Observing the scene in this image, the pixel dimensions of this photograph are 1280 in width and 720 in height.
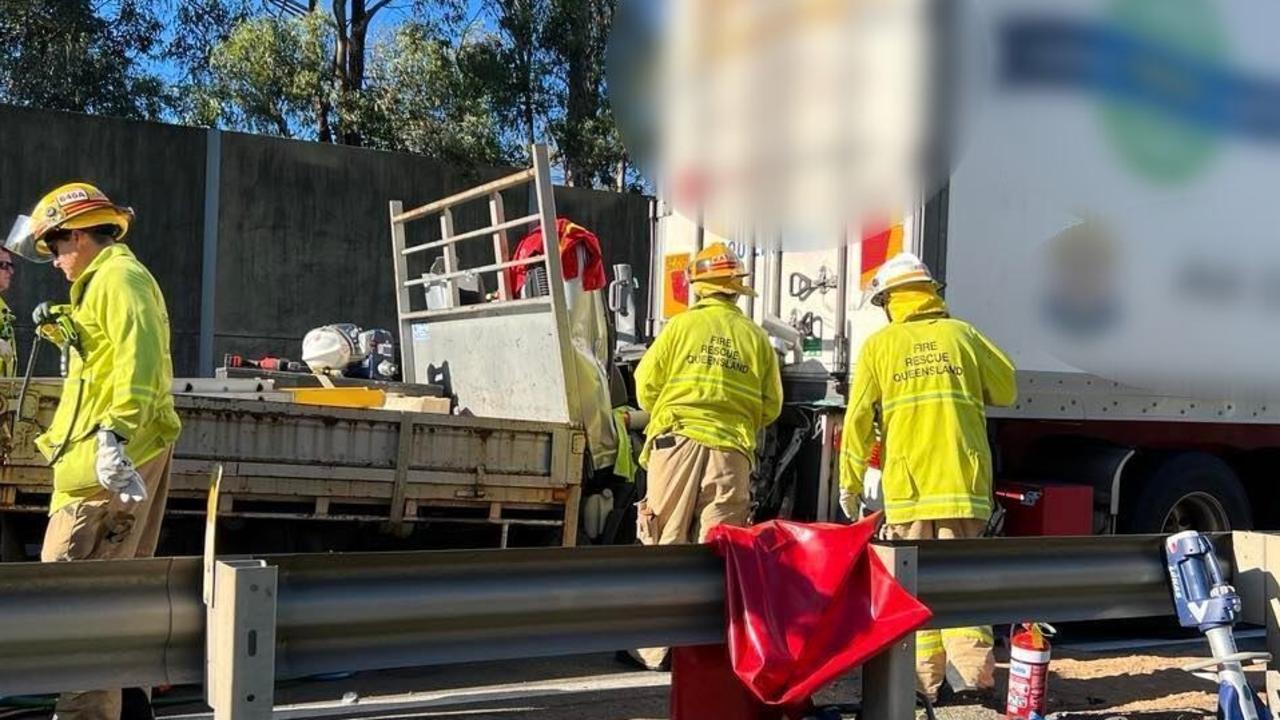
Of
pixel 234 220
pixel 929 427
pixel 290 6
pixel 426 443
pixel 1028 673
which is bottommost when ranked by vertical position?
pixel 1028 673

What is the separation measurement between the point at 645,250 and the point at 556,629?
14166mm

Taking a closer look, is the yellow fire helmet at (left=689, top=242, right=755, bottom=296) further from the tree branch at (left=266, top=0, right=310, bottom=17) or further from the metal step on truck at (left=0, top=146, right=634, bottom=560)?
the tree branch at (left=266, top=0, right=310, bottom=17)

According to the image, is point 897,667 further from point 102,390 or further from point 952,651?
point 102,390

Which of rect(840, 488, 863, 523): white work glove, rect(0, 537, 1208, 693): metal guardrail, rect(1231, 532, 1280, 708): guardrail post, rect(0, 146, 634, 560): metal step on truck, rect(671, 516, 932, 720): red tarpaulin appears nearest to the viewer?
rect(0, 537, 1208, 693): metal guardrail

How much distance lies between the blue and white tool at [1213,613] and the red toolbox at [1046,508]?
8.68 ft

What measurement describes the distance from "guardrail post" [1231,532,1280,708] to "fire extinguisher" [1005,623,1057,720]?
2.23 feet

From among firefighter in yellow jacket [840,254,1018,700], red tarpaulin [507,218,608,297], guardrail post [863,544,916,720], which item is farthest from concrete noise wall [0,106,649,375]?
guardrail post [863,544,916,720]

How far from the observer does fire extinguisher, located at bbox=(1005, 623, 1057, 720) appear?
4.41m

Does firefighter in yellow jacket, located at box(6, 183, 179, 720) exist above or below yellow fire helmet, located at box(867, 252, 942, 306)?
below

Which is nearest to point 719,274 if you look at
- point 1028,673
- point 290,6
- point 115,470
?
point 1028,673

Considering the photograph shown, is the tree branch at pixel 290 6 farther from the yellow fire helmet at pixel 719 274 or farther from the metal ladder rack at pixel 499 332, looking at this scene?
the yellow fire helmet at pixel 719 274

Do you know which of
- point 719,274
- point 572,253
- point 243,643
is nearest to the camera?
point 243,643

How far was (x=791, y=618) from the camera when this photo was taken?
338 cm

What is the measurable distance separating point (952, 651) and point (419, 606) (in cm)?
294
